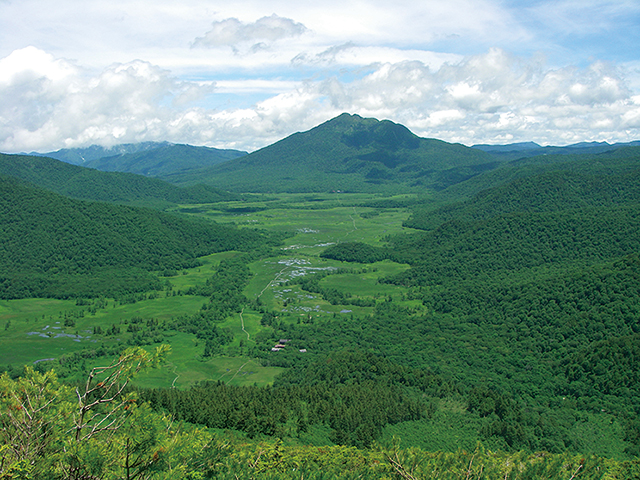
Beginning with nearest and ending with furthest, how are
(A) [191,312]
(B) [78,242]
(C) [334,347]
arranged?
(C) [334,347] < (A) [191,312] < (B) [78,242]

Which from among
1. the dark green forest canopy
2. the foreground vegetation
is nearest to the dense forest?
the foreground vegetation

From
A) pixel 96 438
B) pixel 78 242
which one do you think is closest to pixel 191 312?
pixel 78 242

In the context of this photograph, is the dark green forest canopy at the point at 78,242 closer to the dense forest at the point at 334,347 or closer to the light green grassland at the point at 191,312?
the dense forest at the point at 334,347

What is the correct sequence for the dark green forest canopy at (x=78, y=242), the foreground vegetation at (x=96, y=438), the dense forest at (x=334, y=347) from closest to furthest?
the foreground vegetation at (x=96, y=438) → the dense forest at (x=334, y=347) → the dark green forest canopy at (x=78, y=242)

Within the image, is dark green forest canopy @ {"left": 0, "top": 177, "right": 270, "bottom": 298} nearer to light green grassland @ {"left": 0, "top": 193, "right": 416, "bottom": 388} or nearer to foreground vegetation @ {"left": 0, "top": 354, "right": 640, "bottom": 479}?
light green grassland @ {"left": 0, "top": 193, "right": 416, "bottom": 388}

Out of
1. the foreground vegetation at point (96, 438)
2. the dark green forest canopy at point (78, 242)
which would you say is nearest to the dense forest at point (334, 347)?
the foreground vegetation at point (96, 438)

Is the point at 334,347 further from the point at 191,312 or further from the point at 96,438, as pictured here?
the point at 96,438

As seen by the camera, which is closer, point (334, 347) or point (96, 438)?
point (96, 438)

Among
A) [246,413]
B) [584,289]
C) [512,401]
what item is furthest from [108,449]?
[584,289]
